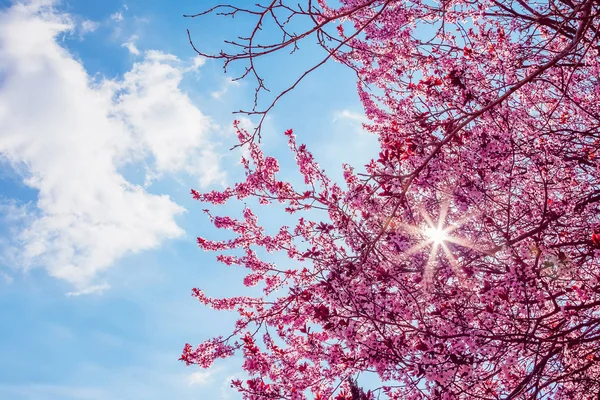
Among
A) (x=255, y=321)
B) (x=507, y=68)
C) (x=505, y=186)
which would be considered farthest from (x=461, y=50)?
(x=255, y=321)

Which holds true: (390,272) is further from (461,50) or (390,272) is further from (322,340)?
(461,50)

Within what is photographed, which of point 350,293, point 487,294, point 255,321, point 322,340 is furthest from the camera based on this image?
point 322,340

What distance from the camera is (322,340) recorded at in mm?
6043

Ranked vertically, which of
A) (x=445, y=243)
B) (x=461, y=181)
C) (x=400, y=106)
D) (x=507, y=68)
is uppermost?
(x=400, y=106)

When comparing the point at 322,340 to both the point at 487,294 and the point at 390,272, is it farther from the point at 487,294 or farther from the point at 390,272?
the point at 487,294

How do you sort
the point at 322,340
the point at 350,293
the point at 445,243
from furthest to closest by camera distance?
the point at 322,340, the point at 445,243, the point at 350,293

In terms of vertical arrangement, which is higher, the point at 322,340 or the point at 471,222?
the point at 471,222

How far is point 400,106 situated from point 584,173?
255cm

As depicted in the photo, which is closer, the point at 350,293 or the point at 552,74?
the point at 350,293

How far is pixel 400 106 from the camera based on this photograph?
6195 millimetres

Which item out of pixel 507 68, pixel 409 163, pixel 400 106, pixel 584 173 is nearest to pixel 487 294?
pixel 409 163

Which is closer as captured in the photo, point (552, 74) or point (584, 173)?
point (584, 173)

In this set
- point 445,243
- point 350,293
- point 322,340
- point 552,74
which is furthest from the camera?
point 322,340

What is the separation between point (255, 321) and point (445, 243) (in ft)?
7.94
